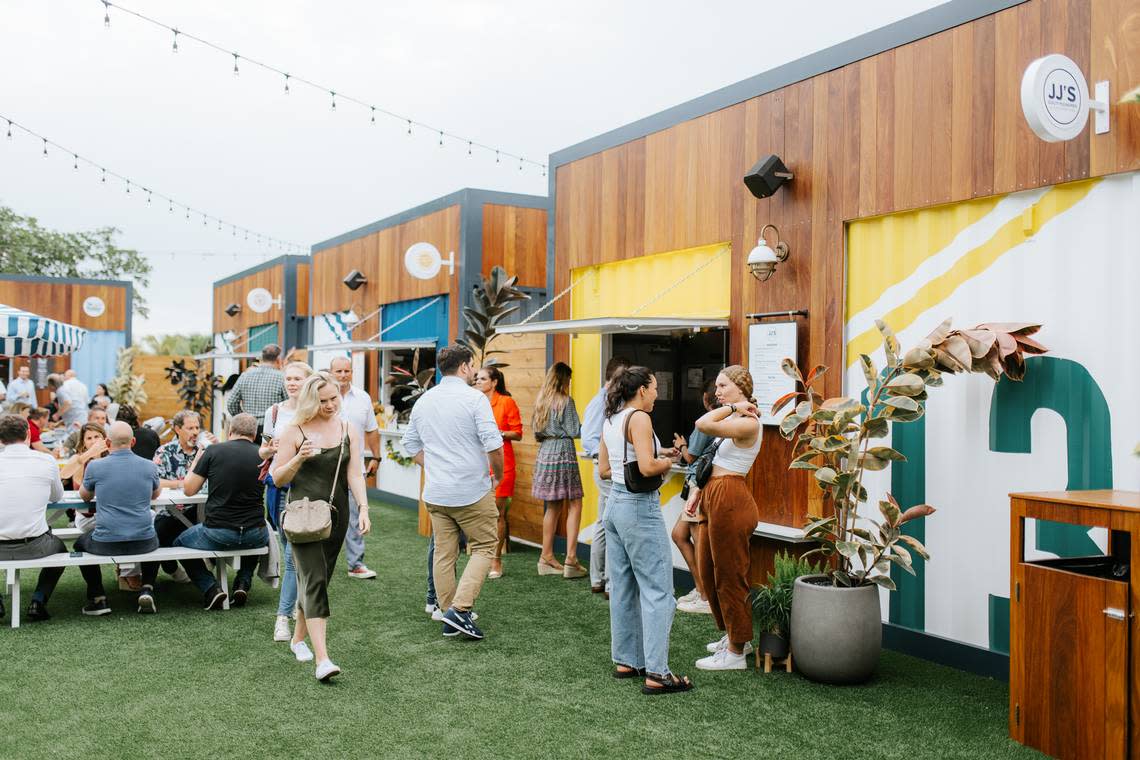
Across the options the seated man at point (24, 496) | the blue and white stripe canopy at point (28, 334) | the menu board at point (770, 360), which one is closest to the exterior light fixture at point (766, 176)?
the menu board at point (770, 360)

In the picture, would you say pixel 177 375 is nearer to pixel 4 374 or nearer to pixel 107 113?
pixel 4 374

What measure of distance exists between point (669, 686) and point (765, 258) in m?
2.60

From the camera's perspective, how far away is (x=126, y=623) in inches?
214

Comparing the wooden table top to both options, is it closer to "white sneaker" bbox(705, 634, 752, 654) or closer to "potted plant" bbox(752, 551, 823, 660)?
"potted plant" bbox(752, 551, 823, 660)

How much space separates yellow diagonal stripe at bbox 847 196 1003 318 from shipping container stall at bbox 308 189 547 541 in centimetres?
343

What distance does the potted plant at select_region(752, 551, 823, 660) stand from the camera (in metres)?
4.61

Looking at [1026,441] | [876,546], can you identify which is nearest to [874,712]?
[876,546]

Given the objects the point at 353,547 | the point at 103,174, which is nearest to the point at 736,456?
the point at 353,547

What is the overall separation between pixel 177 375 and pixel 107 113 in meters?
5.97

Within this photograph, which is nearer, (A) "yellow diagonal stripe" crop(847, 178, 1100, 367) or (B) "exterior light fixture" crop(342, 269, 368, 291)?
(A) "yellow diagonal stripe" crop(847, 178, 1100, 367)

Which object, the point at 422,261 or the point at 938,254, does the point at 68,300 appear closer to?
the point at 422,261

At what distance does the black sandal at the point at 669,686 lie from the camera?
4.25m

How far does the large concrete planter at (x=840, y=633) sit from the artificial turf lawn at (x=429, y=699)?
9cm

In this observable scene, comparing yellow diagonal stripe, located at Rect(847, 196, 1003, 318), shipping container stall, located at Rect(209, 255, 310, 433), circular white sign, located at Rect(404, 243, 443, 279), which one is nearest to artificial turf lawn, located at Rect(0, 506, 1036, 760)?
yellow diagonal stripe, located at Rect(847, 196, 1003, 318)
